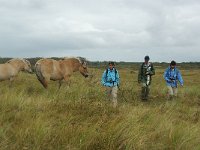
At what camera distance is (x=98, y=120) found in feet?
25.3

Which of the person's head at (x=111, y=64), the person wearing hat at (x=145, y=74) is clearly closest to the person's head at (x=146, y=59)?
the person wearing hat at (x=145, y=74)

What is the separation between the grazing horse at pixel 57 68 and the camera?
1617 cm

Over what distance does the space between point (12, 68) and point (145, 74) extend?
16.6 ft

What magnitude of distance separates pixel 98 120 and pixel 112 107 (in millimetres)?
1393

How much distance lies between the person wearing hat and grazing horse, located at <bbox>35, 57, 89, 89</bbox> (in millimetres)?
2954

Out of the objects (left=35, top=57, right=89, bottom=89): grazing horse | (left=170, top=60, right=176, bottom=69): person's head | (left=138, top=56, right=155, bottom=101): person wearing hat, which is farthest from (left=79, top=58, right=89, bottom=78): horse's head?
(left=170, top=60, right=176, bottom=69): person's head

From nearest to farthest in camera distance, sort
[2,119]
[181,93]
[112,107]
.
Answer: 1. [2,119]
2. [112,107]
3. [181,93]

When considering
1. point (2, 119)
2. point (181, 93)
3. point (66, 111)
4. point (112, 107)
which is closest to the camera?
point (2, 119)

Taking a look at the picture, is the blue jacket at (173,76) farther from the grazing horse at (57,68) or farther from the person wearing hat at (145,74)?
the grazing horse at (57,68)

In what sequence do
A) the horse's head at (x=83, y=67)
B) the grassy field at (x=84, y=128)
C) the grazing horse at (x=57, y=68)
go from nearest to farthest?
the grassy field at (x=84, y=128) < the grazing horse at (x=57, y=68) < the horse's head at (x=83, y=67)

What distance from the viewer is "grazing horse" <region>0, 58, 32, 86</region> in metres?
15.6

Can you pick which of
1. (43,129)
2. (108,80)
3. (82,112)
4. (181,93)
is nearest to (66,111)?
(82,112)

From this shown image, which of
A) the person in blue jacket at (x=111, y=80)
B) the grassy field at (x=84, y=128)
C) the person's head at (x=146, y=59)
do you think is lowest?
the grassy field at (x=84, y=128)

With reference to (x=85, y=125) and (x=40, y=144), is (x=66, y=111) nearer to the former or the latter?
(x=85, y=125)
